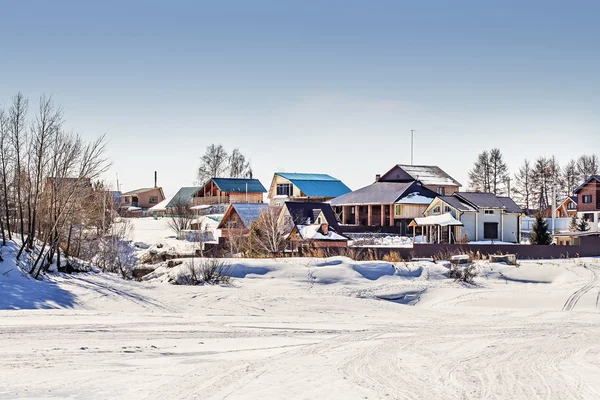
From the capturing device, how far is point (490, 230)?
58.1m

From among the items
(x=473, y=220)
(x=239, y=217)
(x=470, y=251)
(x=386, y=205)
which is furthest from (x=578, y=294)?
(x=386, y=205)

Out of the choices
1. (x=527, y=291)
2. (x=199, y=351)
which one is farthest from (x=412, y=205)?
(x=199, y=351)

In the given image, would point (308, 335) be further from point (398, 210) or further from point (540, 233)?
point (398, 210)

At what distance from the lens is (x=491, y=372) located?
12.0m

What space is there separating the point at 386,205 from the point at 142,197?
4769 centimetres

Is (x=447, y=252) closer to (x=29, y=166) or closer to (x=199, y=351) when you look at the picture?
(x=29, y=166)

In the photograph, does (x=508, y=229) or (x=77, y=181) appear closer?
(x=77, y=181)

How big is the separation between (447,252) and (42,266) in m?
21.0

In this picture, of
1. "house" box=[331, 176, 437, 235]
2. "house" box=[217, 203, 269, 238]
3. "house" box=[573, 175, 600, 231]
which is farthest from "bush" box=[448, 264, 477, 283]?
"house" box=[573, 175, 600, 231]

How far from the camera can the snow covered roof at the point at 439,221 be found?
55.3 m

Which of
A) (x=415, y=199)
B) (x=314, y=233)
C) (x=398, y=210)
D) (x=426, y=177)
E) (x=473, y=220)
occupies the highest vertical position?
(x=426, y=177)

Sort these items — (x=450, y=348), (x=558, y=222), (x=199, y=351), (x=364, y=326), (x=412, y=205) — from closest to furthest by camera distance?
(x=199, y=351), (x=450, y=348), (x=364, y=326), (x=412, y=205), (x=558, y=222)

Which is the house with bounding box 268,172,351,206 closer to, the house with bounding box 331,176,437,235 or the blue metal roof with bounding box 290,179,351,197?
the blue metal roof with bounding box 290,179,351,197

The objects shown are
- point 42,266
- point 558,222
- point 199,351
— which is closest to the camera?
point 199,351
